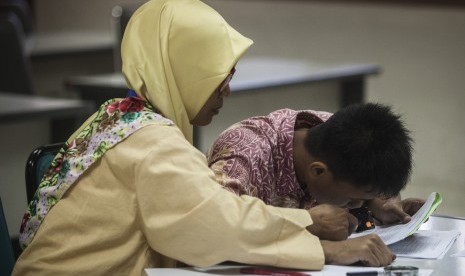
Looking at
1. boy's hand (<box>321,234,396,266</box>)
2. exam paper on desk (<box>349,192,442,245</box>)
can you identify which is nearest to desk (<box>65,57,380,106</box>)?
exam paper on desk (<box>349,192,442,245</box>)

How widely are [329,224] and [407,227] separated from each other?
0.76ft

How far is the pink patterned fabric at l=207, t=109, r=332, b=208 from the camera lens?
2127 mm

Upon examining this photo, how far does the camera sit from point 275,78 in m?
4.74

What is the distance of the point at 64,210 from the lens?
1.99 metres

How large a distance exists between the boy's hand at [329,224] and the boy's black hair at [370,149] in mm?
75

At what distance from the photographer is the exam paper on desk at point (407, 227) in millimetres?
2098

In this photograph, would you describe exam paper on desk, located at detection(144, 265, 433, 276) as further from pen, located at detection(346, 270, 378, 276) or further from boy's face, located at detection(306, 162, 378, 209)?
boy's face, located at detection(306, 162, 378, 209)

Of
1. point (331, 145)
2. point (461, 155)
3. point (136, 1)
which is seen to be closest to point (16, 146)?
point (331, 145)

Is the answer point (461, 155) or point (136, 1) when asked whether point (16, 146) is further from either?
point (136, 1)

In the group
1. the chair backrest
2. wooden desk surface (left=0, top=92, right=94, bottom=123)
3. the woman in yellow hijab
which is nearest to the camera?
the woman in yellow hijab

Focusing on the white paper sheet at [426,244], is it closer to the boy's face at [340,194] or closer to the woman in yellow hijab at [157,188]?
the boy's face at [340,194]

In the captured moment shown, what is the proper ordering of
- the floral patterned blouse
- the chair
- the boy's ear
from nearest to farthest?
1. the floral patterned blouse
2. the boy's ear
3. the chair

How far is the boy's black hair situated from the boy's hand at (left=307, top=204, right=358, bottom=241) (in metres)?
0.07

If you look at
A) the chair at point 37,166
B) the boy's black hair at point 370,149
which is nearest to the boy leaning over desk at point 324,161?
the boy's black hair at point 370,149
